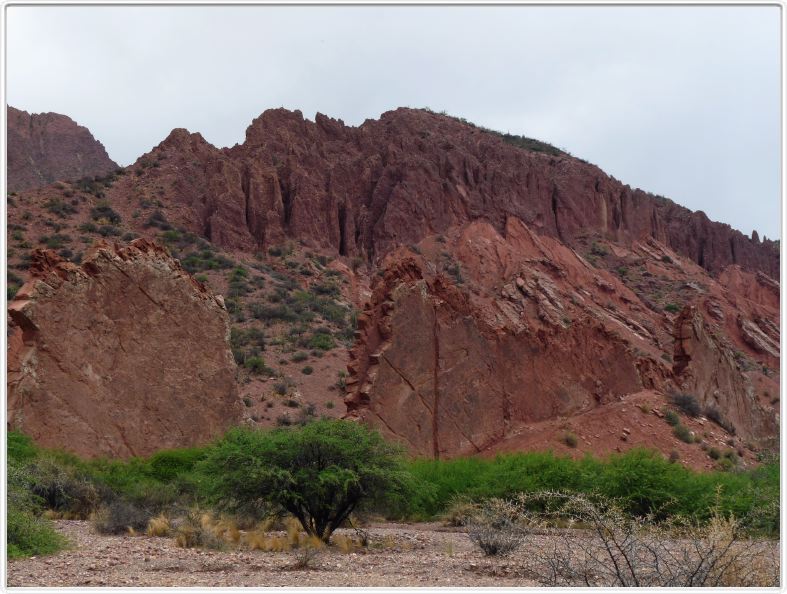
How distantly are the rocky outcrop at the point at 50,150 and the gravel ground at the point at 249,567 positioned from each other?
317 feet

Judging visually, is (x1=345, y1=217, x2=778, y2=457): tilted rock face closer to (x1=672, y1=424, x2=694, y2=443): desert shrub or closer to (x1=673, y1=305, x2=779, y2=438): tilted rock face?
(x1=673, y1=305, x2=779, y2=438): tilted rock face

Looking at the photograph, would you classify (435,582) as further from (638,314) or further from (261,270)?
(638,314)

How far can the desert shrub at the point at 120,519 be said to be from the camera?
18.3 meters

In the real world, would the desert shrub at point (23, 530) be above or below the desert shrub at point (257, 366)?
below

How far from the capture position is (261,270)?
62562 mm

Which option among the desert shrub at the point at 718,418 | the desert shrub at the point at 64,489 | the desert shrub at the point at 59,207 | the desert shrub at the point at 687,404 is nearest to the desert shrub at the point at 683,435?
the desert shrub at the point at 687,404

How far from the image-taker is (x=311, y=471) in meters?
16.5

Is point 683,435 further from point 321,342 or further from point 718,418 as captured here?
point 321,342

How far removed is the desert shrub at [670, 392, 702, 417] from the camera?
33.7m

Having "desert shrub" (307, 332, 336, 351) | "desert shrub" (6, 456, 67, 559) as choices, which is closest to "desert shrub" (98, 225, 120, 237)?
"desert shrub" (307, 332, 336, 351)

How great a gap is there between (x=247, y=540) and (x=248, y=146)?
61.9 metres

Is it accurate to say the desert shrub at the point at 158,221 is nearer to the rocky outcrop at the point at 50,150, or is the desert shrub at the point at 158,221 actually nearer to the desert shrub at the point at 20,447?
the desert shrub at the point at 20,447

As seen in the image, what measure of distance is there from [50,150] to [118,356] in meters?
99.5

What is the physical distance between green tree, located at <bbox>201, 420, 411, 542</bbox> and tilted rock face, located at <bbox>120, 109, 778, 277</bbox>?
161 feet
